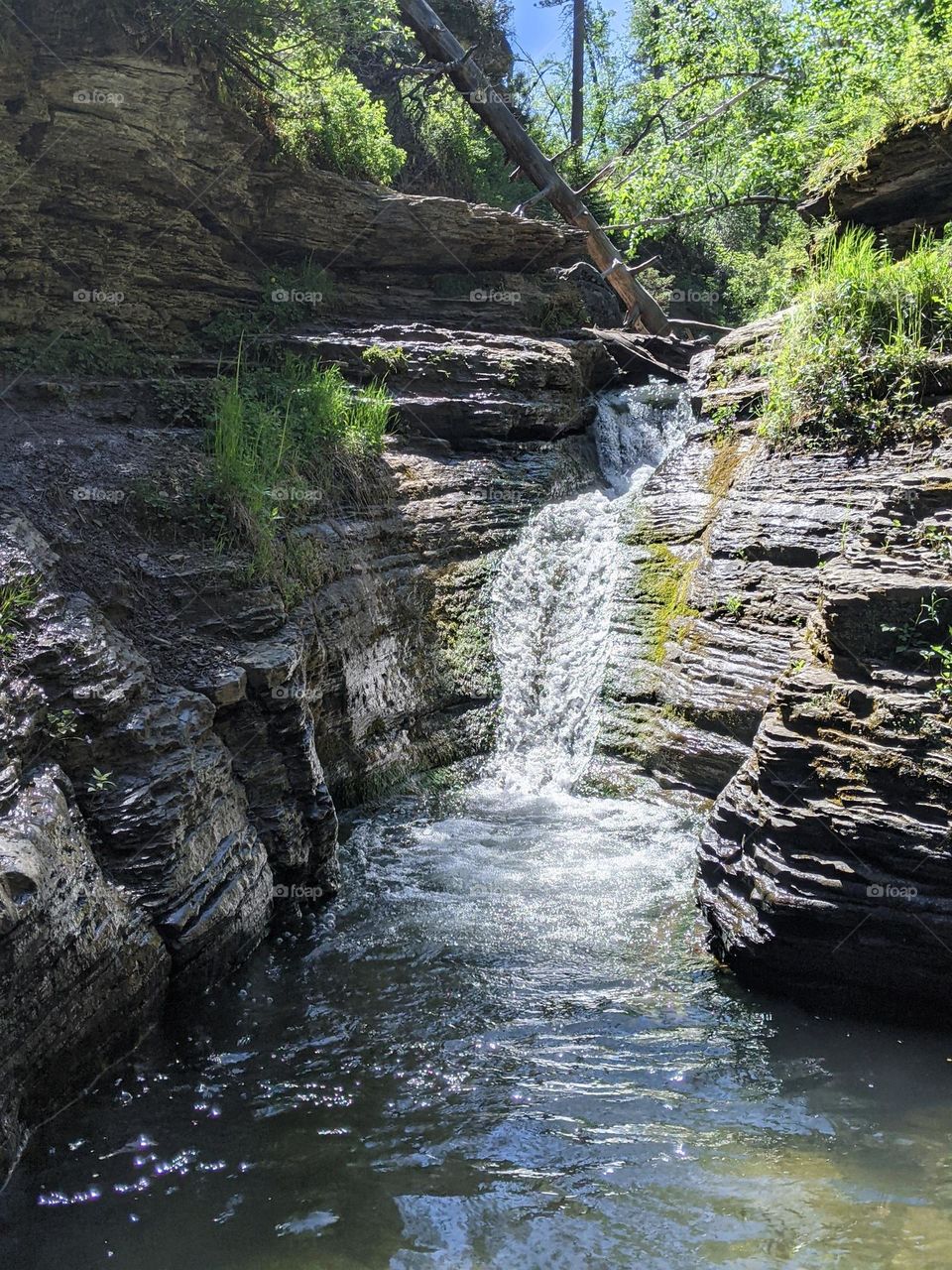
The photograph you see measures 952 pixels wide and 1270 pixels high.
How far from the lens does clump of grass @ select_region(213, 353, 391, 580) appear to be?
6453 mm

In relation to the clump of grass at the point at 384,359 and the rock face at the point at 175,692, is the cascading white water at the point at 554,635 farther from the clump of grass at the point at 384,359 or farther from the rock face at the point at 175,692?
the clump of grass at the point at 384,359

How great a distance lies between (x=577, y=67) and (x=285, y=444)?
20576 mm

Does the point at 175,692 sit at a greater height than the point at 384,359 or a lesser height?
lesser

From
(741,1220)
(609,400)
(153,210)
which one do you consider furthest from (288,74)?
(741,1220)

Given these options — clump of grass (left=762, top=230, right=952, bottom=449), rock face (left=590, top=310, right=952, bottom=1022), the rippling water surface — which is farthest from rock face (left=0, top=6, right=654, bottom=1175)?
clump of grass (left=762, top=230, right=952, bottom=449)

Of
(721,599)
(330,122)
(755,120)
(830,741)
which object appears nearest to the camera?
(830,741)

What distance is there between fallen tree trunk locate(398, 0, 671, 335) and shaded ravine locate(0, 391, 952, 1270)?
10729 mm

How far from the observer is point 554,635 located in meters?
8.19

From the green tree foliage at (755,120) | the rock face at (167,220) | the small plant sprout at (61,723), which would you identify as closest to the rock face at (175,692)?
the small plant sprout at (61,723)

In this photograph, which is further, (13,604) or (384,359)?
(384,359)

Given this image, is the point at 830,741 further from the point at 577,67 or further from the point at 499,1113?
the point at 577,67

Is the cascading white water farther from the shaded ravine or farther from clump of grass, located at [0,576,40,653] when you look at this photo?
clump of grass, located at [0,576,40,653]

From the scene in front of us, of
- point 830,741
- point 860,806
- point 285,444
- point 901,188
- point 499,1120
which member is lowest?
point 499,1120

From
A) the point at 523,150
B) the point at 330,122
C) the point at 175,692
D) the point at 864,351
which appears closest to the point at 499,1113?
the point at 175,692
